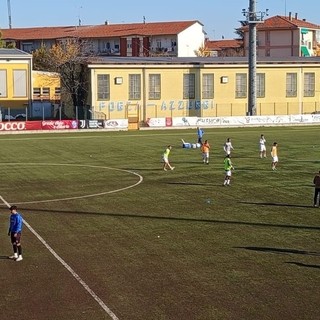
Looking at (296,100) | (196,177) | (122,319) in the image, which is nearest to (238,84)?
(296,100)

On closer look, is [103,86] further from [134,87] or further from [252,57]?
[252,57]

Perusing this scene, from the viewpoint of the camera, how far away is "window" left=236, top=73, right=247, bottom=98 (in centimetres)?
9019

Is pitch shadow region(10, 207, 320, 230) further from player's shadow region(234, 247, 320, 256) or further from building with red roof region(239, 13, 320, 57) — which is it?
building with red roof region(239, 13, 320, 57)

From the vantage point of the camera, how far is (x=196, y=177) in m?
39.7

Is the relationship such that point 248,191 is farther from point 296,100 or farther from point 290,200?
point 296,100

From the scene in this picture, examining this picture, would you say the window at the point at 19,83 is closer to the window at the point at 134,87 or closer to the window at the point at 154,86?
the window at the point at 134,87

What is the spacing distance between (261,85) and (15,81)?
30834 millimetres

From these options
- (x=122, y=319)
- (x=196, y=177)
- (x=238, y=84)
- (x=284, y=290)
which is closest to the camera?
(x=122, y=319)

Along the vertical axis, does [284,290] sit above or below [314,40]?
below

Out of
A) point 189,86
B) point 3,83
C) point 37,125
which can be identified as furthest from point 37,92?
point 37,125

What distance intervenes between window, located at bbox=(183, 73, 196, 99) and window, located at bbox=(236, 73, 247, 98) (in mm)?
5871

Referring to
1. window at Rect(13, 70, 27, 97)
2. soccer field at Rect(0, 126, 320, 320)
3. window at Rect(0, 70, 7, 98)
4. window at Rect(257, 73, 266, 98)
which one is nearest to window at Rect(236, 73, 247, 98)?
window at Rect(257, 73, 266, 98)

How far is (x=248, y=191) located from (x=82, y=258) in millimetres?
14170

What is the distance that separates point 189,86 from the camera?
88.1 metres
